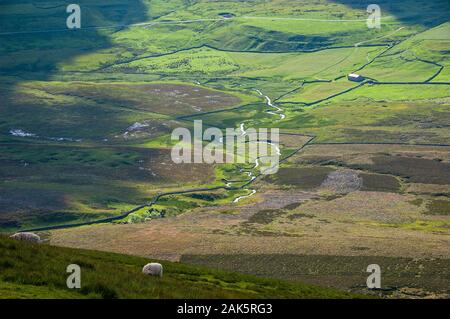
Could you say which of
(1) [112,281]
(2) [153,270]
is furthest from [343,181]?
(1) [112,281]

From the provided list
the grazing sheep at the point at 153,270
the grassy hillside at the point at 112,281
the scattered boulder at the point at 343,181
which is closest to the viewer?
the grassy hillside at the point at 112,281

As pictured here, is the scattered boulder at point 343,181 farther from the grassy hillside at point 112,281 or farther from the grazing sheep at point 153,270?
the grazing sheep at point 153,270

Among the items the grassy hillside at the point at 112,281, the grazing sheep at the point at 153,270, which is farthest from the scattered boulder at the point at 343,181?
the grazing sheep at the point at 153,270

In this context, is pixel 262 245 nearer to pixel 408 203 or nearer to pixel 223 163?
pixel 408 203

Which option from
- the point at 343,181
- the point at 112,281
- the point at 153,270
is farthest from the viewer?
the point at 343,181

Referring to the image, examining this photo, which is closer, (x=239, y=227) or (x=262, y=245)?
(x=262, y=245)

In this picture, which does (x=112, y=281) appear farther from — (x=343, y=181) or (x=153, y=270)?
(x=343, y=181)

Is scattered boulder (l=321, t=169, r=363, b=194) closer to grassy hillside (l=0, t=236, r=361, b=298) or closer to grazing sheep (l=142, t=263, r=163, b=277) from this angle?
grassy hillside (l=0, t=236, r=361, b=298)

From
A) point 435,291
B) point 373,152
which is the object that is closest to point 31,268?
point 435,291

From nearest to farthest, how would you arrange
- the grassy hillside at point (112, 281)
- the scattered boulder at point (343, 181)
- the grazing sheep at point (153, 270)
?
the grassy hillside at point (112, 281) < the grazing sheep at point (153, 270) < the scattered boulder at point (343, 181)
